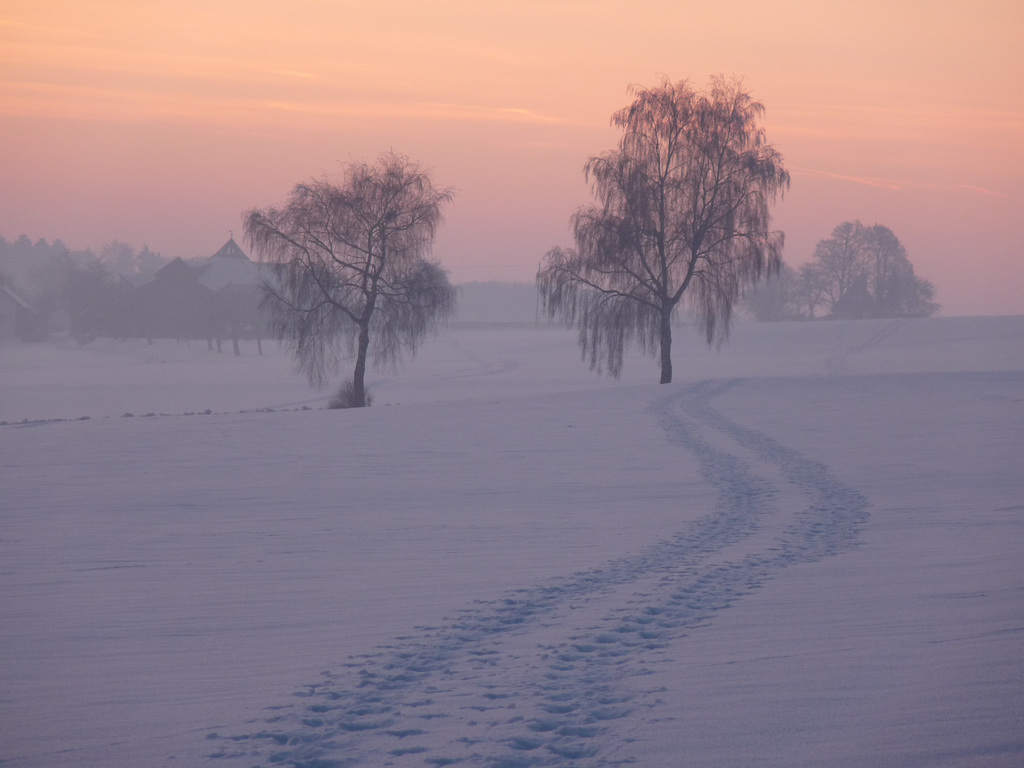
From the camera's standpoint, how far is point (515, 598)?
196 inches

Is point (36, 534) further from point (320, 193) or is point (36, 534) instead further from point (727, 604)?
point (320, 193)

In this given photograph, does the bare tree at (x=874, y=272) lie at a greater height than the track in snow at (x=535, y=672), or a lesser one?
greater

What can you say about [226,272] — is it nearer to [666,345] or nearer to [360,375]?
[360,375]

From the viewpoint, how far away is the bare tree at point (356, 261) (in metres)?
20.6

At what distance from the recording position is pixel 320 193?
20672 millimetres

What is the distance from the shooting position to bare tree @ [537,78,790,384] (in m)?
20.5

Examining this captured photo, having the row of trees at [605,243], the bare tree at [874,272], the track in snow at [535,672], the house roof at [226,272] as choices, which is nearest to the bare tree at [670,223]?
the row of trees at [605,243]

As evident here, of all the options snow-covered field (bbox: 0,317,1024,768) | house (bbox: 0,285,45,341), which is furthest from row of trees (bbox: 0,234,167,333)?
snow-covered field (bbox: 0,317,1024,768)

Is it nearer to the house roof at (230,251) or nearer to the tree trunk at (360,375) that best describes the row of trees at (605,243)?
the tree trunk at (360,375)

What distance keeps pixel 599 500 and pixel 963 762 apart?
5416 millimetres

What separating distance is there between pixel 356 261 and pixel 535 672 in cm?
1808

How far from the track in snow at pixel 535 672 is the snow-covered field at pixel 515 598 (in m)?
0.02

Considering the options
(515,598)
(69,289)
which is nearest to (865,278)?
(69,289)

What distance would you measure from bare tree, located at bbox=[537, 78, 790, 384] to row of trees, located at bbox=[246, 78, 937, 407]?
0.11 ft
